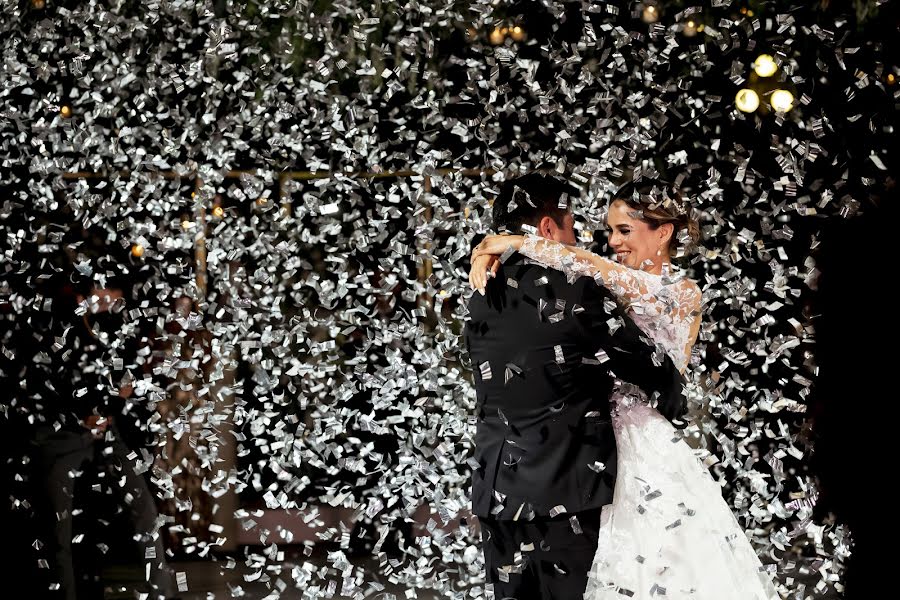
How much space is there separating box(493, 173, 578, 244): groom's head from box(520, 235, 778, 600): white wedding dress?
12 cm

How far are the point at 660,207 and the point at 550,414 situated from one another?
75 centimetres

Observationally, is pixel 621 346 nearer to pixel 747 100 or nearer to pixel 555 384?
pixel 555 384

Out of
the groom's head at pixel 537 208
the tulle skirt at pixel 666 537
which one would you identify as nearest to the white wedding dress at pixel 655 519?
the tulle skirt at pixel 666 537

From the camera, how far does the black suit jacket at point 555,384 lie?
8.14ft

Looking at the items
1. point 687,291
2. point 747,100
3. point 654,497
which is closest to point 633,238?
point 687,291

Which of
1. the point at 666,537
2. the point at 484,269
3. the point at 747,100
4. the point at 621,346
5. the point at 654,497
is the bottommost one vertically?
the point at 666,537

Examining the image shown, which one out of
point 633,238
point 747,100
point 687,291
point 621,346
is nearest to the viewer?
point 621,346

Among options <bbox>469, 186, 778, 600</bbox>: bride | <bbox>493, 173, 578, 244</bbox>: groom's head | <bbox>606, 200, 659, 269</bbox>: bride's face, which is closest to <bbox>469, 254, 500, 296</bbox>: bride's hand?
<bbox>469, 186, 778, 600</bbox>: bride

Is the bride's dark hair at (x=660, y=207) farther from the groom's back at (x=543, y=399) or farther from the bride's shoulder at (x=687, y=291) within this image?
the groom's back at (x=543, y=399)

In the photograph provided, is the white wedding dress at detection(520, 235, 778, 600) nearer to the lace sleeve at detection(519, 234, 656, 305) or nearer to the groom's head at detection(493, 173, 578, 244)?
the lace sleeve at detection(519, 234, 656, 305)

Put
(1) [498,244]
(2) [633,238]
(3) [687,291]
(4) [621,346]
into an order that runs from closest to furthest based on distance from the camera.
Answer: (4) [621,346]
(1) [498,244]
(3) [687,291]
(2) [633,238]

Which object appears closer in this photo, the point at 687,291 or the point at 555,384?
the point at 555,384

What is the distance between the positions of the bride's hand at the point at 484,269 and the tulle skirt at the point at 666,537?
0.55 m

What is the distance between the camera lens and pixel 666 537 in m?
2.51
